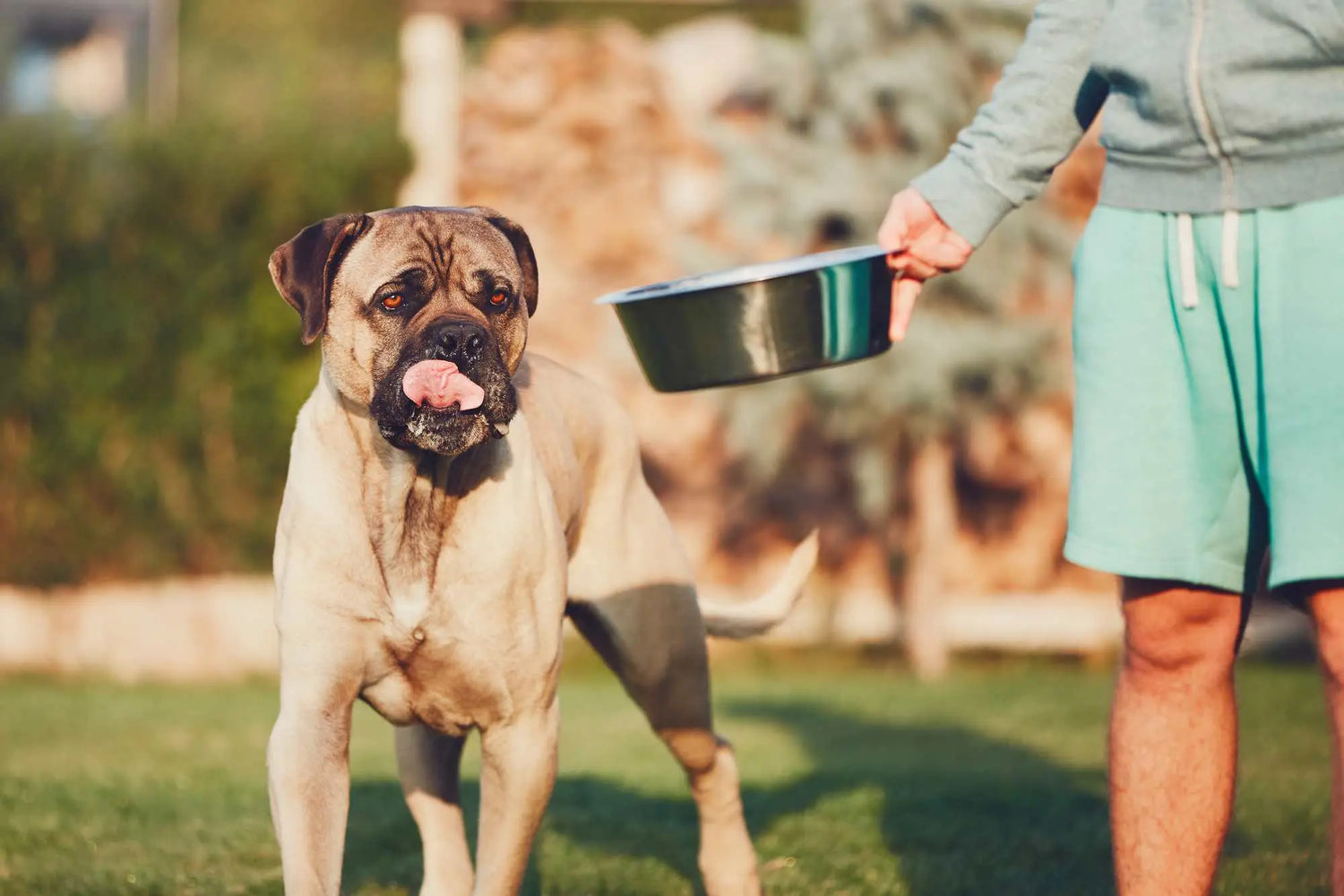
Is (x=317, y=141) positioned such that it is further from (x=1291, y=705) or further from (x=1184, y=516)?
(x=1184, y=516)

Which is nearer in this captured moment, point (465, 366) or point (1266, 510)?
point (1266, 510)

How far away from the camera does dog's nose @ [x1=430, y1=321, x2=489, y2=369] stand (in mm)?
3480

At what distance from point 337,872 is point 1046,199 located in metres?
9.17

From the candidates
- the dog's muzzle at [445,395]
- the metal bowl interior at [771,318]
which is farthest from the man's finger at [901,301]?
the dog's muzzle at [445,395]

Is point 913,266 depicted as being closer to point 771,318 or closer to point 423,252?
point 771,318

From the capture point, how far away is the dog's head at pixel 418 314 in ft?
11.2

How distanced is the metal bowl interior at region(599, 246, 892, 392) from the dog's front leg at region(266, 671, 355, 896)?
1065 mm

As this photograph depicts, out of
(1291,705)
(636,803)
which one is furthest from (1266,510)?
(1291,705)

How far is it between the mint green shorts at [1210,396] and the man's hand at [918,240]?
1.15 feet

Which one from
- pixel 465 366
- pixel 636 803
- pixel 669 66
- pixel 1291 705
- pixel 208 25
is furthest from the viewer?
pixel 208 25

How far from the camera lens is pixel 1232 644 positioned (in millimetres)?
3270

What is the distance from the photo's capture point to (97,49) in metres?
16.7

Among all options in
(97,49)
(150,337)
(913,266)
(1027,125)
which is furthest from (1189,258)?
(97,49)

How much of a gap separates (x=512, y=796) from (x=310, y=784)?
1.46 feet
